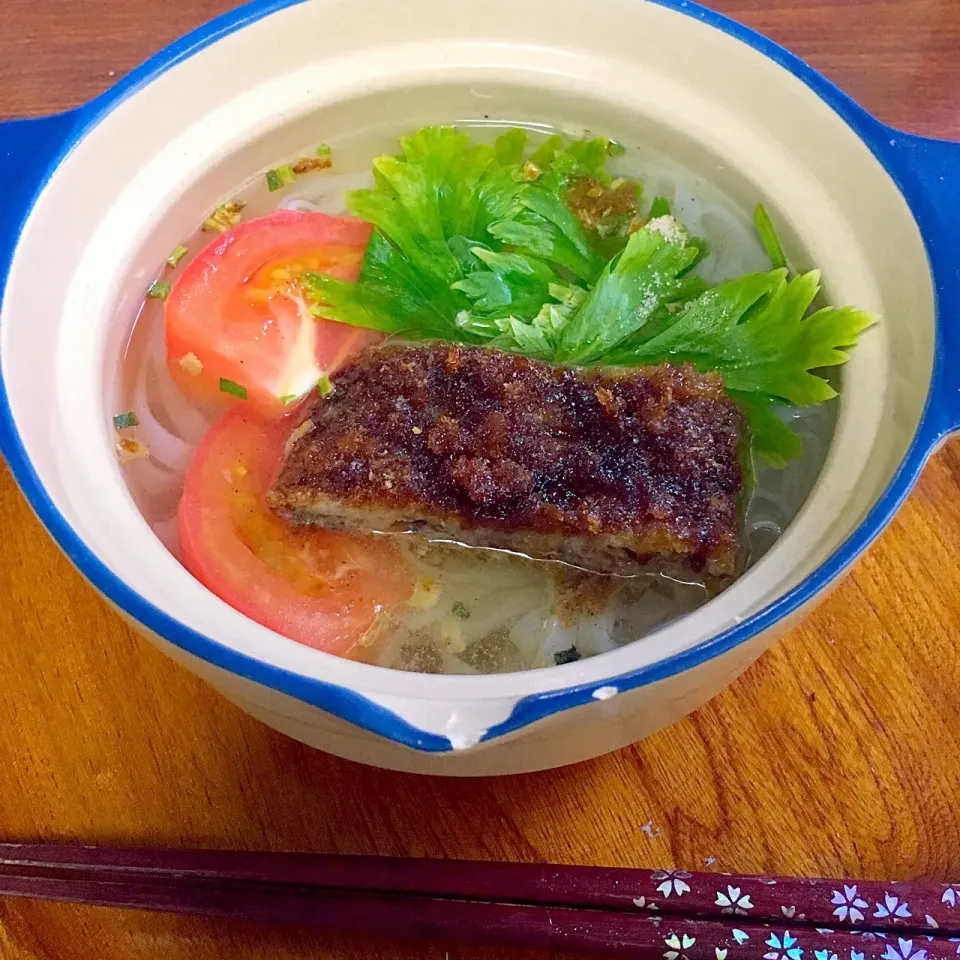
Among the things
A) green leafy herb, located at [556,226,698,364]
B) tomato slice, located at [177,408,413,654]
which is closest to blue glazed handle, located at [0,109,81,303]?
tomato slice, located at [177,408,413,654]

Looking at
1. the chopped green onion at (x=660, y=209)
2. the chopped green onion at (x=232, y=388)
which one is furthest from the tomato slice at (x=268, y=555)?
the chopped green onion at (x=660, y=209)

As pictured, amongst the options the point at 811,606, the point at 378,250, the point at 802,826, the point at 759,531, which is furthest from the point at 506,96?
the point at 802,826

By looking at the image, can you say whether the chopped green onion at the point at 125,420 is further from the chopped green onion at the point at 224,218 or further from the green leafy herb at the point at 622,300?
the green leafy herb at the point at 622,300

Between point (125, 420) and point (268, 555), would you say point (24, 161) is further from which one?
point (268, 555)

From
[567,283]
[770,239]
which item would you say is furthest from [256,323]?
[770,239]

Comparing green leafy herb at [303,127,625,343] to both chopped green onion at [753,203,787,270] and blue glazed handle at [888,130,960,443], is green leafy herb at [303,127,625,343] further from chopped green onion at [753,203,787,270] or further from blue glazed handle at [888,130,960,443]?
blue glazed handle at [888,130,960,443]

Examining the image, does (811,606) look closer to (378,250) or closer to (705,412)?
(705,412)
